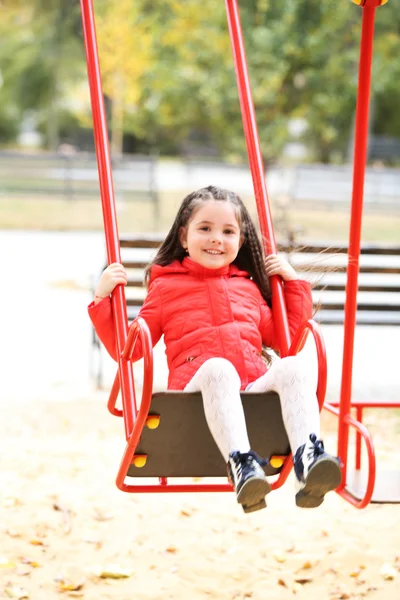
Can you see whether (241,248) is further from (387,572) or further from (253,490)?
(387,572)

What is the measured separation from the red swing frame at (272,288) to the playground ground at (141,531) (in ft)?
2.47

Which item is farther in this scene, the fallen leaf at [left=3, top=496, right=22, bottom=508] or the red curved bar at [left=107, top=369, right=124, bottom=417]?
the fallen leaf at [left=3, top=496, right=22, bottom=508]

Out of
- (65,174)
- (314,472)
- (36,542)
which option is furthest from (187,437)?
(65,174)

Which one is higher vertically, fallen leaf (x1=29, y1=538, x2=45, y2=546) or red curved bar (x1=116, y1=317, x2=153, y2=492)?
red curved bar (x1=116, y1=317, x2=153, y2=492)

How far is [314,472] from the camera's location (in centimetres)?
242

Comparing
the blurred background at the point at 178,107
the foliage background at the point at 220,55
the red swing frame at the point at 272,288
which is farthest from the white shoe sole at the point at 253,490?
the foliage background at the point at 220,55

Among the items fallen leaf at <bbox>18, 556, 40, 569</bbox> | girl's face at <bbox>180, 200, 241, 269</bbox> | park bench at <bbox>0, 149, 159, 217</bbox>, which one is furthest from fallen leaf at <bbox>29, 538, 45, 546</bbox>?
park bench at <bbox>0, 149, 159, 217</bbox>

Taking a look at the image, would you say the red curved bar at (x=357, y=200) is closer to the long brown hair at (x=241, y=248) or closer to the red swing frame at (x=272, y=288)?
the red swing frame at (x=272, y=288)

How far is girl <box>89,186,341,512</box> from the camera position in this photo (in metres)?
2.54

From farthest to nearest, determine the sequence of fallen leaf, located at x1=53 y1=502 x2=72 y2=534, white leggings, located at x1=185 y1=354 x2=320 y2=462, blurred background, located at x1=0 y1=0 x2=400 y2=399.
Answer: blurred background, located at x1=0 y1=0 x2=400 y2=399 < fallen leaf, located at x1=53 y1=502 x2=72 y2=534 < white leggings, located at x1=185 y1=354 x2=320 y2=462

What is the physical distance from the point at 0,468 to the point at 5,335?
2990 mm

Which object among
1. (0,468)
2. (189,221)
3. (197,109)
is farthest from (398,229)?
(189,221)

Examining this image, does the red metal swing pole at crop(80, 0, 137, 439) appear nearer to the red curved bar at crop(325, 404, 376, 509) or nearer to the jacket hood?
the jacket hood

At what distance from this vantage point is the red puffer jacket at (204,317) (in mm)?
2875
